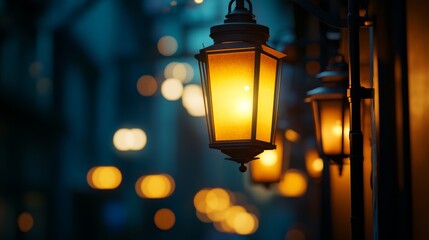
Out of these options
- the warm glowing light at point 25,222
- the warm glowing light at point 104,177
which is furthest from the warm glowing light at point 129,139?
the warm glowing light at point 25,222

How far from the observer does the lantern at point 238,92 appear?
17.0 ft

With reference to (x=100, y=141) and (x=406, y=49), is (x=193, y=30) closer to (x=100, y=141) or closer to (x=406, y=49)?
(x=100, y=141)

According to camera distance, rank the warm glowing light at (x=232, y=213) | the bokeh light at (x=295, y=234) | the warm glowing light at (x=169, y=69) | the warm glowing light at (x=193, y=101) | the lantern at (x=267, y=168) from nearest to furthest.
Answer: the lantern at (x=267, y=168)
the bokeh light at (x=295, y=234)
the warm glowing light at (x=232, y=213)
the warm glowing light at (x=193, y=101)
the warm glowing light at (x=169, y=69)

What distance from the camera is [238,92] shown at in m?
5.20

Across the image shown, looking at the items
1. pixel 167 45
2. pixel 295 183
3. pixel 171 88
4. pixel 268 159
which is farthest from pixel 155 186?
pixel 268 159

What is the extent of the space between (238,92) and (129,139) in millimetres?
37792

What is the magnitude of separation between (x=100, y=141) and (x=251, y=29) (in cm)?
3659

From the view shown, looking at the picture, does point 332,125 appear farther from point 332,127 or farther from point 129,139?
point 129,139

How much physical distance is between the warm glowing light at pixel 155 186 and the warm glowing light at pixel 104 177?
40.0 inches

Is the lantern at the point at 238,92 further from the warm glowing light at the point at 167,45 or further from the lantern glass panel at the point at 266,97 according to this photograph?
the warm glowing light at the point at 167,45

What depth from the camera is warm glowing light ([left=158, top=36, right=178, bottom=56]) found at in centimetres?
4197

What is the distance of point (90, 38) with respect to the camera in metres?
44.1

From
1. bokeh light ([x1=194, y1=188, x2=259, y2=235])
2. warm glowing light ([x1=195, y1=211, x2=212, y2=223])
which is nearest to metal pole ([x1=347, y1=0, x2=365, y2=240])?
bokeh light ([x1=194, y1=188, x2=259, y2=235])

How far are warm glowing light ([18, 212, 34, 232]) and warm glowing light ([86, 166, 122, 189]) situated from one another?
3.18 meters
